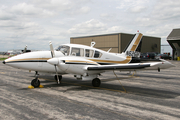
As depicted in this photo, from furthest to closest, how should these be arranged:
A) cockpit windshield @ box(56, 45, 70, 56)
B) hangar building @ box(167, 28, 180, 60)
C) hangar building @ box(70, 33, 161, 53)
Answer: hangar building @ box(70, 33, 161, 53) → hangar building @ box(167, 28, 180, 60) → cockpit windshield @ box(56, 45, 70, 56)

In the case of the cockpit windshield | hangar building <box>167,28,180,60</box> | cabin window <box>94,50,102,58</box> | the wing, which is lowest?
the wing

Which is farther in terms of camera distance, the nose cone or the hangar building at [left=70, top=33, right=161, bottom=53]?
the hangar building at [left=70, top=33, right=161, bottom=53]

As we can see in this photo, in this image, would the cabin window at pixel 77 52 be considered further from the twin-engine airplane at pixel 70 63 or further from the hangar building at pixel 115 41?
the hangar building at pixel 115 41

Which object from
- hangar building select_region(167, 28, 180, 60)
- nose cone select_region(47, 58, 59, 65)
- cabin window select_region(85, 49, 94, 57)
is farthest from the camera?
hangar building select_region(167, 28, 180, 60)

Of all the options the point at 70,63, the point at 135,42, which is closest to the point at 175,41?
the point at 135,42

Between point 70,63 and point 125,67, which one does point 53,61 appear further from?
point 125,67

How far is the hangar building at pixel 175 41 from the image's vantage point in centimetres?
4576

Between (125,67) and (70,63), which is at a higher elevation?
(70,63)

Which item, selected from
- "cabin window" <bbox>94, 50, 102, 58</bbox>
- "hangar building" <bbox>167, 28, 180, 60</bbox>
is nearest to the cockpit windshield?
"cabin window" <bbox>94, 50, 102, 58</bbox>

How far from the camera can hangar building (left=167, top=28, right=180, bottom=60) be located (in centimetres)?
4576

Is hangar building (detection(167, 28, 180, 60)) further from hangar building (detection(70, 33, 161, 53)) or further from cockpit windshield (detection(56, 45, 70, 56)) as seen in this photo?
cockpit windshield (detection(56, 45, 70, 56))

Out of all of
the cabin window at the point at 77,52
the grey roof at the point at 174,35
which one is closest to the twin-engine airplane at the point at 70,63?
the cabin window at the point at 77,52

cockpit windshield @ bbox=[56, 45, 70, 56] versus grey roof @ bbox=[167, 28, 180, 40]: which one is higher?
grey roof @ bbox=[167, 28, 180, 40]

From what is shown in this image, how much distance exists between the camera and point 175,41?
152 ft
